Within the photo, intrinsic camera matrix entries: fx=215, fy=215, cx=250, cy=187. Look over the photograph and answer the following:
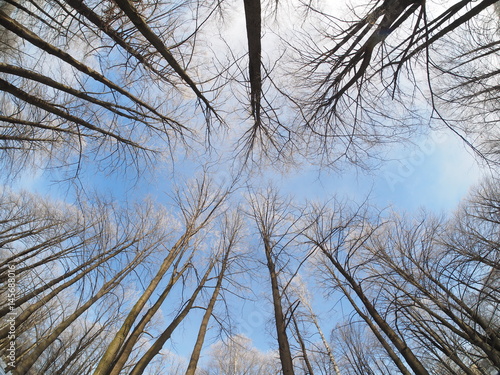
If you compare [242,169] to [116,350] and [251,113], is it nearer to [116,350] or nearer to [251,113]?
[251,113]

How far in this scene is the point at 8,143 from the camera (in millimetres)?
5062

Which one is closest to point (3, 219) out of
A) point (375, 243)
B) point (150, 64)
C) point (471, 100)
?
point (150, 64)

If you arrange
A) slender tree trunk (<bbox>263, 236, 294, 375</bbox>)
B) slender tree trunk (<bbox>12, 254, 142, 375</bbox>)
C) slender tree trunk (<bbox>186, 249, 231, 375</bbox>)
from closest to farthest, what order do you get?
1. slender tree trunk (<bbox>263, 236, 294, 375</bbox>)
2. slender tree trunk (<bbox>12, 254, 142, 375</bbox>)
3. slender tree trunk (<bbox>186, 249, 231, 375</bbox>)

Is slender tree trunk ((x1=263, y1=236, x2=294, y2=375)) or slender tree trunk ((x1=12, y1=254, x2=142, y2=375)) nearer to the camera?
slender tree trunk ((x1=263, y1=236, x2=294, y2=375))

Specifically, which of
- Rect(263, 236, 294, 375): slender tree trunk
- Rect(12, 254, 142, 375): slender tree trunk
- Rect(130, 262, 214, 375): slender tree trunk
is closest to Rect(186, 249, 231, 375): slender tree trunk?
Rect(130, 262, 214, 375): slender tree trunk

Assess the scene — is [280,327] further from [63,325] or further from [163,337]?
[63,325]

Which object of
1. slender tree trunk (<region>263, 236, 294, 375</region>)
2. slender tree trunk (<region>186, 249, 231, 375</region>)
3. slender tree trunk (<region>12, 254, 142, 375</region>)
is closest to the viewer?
slender tree trunk (<region>263, 236, 294, 375</region>)

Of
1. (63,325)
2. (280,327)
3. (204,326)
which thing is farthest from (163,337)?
(280,327)

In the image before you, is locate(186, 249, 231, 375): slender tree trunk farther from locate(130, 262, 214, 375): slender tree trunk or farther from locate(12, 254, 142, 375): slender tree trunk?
locate(12, 254, 142, 375): slender tree trunk

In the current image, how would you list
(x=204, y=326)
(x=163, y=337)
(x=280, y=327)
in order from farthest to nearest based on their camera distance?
(x=204, y=326), (x=163, y=337), (x=280, y=327)

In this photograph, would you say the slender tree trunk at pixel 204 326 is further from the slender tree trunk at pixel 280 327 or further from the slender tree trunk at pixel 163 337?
the slender tree trunk at pixel 280 327

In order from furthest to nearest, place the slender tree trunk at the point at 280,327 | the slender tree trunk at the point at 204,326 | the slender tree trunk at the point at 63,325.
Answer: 1. the slender tree trunk at the point at 204,326
2. the slender tree trunk at the point at 63,325
3. the slender tree trunk at the point at 280,327

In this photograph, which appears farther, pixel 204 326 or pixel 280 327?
pixel 204 326

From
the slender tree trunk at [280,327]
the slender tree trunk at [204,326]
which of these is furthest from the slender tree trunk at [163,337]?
the slender tree trunk at [280,327]
